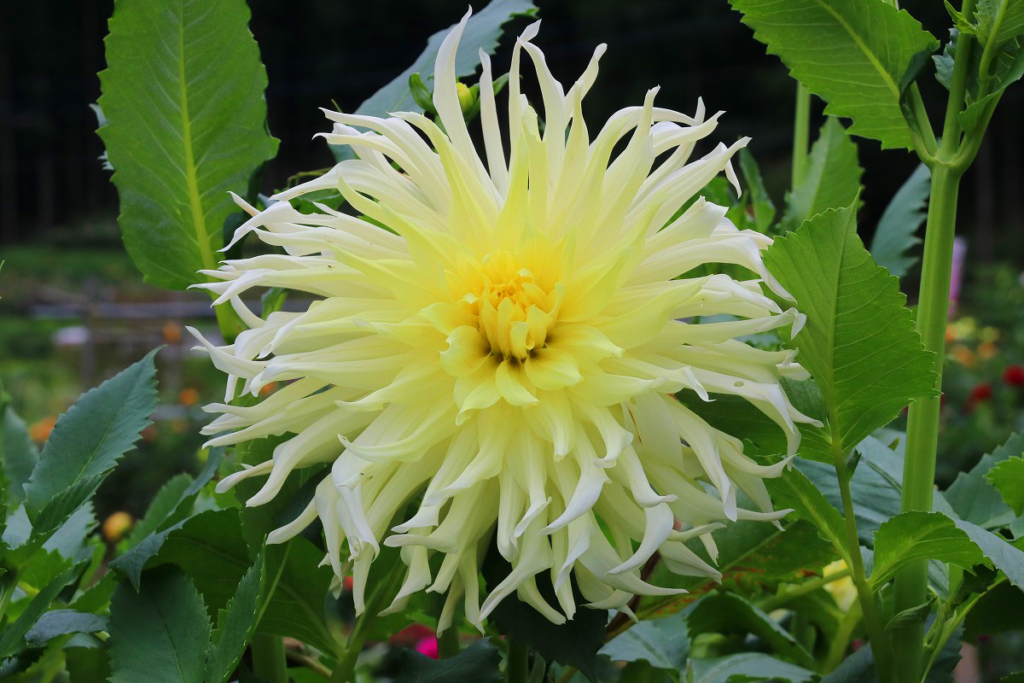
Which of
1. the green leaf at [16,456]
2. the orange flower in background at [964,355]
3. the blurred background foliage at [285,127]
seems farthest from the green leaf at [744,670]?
the blurred background foliage at [285,127]

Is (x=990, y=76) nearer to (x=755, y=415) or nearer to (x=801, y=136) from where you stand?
(x=755, y=415)

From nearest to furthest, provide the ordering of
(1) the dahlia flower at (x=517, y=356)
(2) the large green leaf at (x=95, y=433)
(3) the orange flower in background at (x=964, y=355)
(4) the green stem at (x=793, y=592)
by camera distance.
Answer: (1) the dahlia flower at (x=517, y=356)
(2) the large green leaf at (x=95, y=433)
(4) the green stem at (x=793, y=592)
(3) the orange flower in background at (x=964, y=355)

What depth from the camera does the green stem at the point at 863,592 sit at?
1.24 feet

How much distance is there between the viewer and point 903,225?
25.6 inches

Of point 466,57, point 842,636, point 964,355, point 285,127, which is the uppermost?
point 466,57

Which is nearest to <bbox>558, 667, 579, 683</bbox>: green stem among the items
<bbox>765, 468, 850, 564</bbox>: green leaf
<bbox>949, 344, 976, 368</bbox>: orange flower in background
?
<bbox>765, 468, 850, 564</bbox>: green leaf

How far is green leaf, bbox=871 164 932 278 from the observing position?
0.64 m

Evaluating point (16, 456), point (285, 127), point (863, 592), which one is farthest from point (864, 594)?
point (285, 127)

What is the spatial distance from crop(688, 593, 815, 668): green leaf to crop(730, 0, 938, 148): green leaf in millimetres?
233

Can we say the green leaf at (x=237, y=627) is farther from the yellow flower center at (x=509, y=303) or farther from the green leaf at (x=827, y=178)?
the green leaf at (x=827, y=178)

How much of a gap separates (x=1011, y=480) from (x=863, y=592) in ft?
0.24

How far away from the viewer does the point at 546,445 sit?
34 cm

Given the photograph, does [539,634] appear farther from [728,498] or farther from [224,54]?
[224,54]

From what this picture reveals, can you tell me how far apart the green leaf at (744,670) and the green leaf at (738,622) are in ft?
0.06
